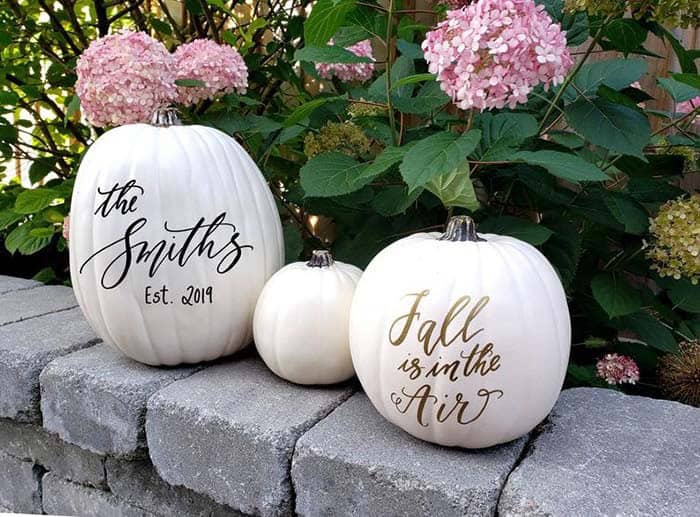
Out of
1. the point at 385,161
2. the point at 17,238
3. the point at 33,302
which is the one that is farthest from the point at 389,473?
the point at 17,238

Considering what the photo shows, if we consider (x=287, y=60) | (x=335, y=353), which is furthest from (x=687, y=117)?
(x=287, y=60)

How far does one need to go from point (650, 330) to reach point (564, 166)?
17.3 inches

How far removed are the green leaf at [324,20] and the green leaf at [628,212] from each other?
1.65 feet

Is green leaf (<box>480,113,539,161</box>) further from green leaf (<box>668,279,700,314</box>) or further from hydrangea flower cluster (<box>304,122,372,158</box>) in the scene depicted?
green leaf (<box>668,279,700,314</box>)

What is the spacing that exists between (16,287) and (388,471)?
1103 millimetres

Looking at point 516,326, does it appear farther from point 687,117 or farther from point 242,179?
point 687,117

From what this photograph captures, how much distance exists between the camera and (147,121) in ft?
3.50

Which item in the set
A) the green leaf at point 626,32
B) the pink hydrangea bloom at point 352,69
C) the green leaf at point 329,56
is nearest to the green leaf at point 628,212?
the green leaf at point 626,32

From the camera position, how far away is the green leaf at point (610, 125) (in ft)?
2.96

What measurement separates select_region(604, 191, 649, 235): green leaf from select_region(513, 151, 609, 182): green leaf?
227mm

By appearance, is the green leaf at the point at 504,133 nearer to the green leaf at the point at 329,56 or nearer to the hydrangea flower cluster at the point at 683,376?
the green leaf at the point at 329,56

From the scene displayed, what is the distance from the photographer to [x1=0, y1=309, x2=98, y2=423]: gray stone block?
1035 mm

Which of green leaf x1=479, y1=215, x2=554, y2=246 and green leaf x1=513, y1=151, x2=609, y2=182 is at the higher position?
green leaf x1=513, y1=151, x2=609, y2=182

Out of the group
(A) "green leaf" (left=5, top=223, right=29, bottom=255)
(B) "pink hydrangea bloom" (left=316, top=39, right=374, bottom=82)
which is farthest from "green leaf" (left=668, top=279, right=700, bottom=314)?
(A) "green leaf" (left=5, top=223, right=29, bottom=255)
